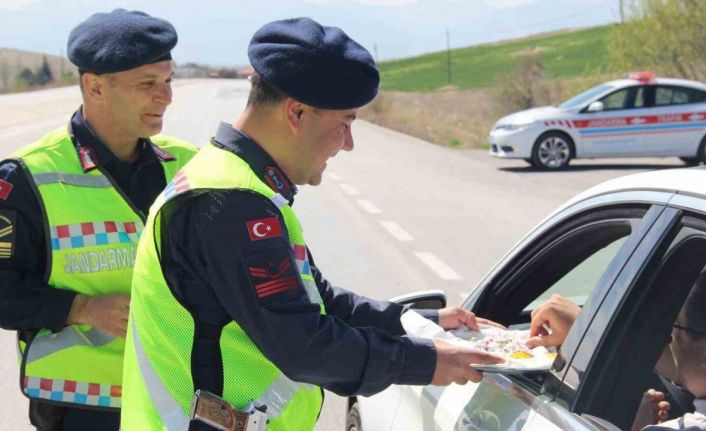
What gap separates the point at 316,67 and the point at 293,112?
12 cm

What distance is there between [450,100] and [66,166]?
58.4m

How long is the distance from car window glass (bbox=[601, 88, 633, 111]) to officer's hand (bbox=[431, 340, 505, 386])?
15598 mm

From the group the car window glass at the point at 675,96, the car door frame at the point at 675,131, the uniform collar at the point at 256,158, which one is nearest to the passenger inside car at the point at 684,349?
the uniform collar at the point at 256,158

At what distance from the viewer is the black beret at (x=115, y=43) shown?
2871mm

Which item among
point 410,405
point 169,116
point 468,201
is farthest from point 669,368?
point 169,116

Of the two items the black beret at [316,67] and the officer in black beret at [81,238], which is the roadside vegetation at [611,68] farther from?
the black beret at [316,67]

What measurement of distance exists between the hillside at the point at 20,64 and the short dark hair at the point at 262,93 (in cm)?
8363

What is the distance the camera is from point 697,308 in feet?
7.38

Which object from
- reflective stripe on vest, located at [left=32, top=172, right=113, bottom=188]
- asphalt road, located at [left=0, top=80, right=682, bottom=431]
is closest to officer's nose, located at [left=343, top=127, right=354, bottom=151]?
reflective stripe on vest, located at [left=32, top=172, right=113, bottom=188]

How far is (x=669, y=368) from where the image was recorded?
2.47m

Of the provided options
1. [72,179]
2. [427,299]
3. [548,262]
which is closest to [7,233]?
[72,179]

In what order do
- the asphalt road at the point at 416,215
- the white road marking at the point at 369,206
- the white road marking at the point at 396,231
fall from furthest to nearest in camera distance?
the white road marking at the point at 369,206 → the white road marking at the point at 396,231 → the asphalt road at the point at 416,215

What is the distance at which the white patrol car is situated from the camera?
55.7 feet

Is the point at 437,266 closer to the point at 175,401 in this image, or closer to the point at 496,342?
the point at 496,342
